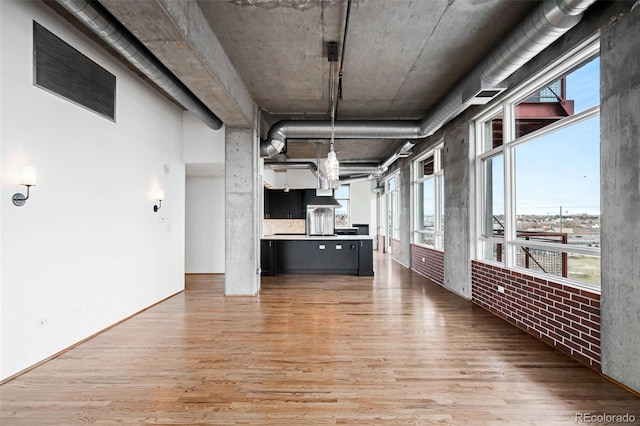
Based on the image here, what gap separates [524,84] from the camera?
3752 mm

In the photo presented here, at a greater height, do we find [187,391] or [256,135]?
[256,135]

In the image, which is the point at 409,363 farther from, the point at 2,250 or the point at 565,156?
the point at 2,250

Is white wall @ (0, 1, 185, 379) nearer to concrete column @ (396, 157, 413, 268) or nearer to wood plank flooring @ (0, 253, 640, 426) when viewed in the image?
wood plank flooring @ (0, 253, 640, 426)

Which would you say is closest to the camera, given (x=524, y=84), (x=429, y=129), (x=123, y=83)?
(x=524, y=84)

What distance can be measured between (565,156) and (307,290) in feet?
14.2

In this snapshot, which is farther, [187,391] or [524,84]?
[524,84]

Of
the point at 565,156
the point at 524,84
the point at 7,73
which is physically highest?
the point at 524,84

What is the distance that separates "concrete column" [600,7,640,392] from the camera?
7.92 feet

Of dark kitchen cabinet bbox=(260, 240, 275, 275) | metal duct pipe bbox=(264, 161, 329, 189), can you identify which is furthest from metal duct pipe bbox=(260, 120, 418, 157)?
metal duct pipe bbox=(264, 161, 329, 189)

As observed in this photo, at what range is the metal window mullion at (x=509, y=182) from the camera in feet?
13.7

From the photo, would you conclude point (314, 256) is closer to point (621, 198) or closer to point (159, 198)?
point (159, 198)

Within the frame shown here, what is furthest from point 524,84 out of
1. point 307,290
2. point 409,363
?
point 307,290

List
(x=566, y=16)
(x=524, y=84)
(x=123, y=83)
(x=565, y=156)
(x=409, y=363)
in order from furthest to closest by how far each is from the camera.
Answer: (x=123, y=83) → (x=524, y=84) → (x=565, y=156) → (x=409, y=363) → (x=566, y=16)

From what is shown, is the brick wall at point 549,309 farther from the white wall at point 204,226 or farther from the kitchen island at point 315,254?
the white wall at point 204,226
